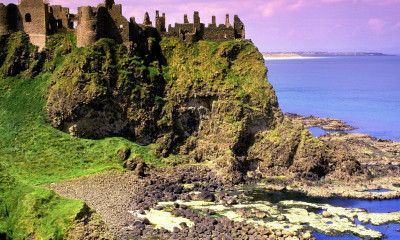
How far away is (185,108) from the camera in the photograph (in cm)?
7088

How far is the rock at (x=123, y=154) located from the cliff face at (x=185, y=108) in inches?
178

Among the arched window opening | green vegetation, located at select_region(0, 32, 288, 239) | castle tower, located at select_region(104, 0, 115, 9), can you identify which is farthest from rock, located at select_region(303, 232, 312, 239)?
the arched window opening

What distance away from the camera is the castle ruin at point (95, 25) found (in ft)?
227

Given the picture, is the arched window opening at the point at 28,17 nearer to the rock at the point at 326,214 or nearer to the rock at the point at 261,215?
the rock at the point at 261,215

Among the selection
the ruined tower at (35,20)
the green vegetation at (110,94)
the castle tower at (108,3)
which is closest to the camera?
the green vegetation at (110,94)

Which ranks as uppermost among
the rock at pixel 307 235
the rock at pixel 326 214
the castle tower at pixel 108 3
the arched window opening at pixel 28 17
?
the castle tower at pixel 108 3

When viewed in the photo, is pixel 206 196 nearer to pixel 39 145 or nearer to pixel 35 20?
pixel 39 145

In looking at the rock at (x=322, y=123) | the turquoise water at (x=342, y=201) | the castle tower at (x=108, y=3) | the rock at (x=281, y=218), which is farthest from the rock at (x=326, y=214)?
the rock at (x=322, y=123)

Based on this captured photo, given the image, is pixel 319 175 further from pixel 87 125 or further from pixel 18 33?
pixel 18 33

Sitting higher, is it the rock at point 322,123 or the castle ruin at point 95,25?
the castle ruin at point 95,25

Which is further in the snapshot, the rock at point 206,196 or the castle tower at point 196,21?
the castle tower at point 196,21

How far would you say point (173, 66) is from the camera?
74188mm

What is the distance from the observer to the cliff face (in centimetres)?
6650

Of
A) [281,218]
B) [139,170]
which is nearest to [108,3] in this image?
[139,170]
